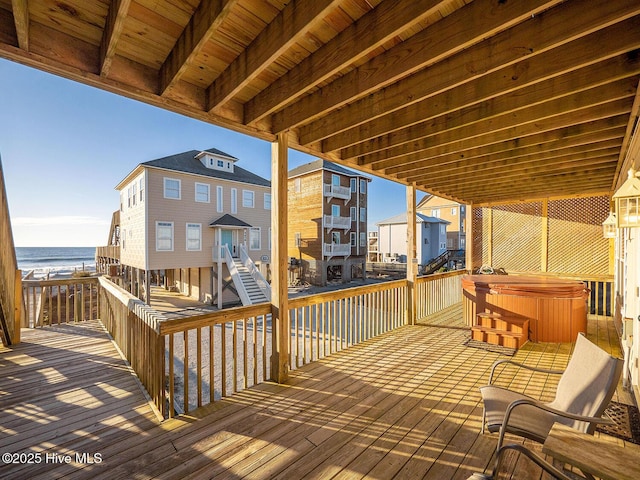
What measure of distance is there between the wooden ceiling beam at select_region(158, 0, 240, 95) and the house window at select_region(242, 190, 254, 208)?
46.5ft

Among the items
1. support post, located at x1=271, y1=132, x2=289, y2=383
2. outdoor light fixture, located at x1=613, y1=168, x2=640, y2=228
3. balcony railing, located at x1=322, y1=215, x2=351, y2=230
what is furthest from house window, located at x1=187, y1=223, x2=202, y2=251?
outdoor light fixture, located at x1=613, y1=168, x2=640, y2=228

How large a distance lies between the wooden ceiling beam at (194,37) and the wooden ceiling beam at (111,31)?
407mm

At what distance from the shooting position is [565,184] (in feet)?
21.6

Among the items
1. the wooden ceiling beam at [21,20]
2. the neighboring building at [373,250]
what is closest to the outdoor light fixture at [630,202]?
the wooden ceiling beam at [21,20]

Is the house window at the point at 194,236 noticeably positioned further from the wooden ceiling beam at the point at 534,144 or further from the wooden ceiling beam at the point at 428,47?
the wooden ceiling beam at the point at 428,47

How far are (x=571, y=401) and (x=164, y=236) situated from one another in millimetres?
14575

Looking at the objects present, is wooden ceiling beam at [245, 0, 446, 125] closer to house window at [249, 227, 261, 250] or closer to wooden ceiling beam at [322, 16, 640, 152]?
wooden ceiling beam at [322, 16, 640, 152]

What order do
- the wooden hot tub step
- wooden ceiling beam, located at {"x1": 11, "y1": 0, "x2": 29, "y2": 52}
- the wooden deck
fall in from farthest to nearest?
the wooden hot tub step < the wooden deck < wooden ceiling beam, located at {"x1": 11, "y1": 0, "x2": 29, "y2": 52}

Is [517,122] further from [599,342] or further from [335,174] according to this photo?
[335,174]

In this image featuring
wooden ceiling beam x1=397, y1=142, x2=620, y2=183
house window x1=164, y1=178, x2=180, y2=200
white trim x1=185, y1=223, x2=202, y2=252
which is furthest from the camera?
white trim x1=185, y1=223, x2=202, y2=252

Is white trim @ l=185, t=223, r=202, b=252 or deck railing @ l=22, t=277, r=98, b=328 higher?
white trim @ l=185, t=223, r=202, b=252

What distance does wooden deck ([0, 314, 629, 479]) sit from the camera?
7.11 ft

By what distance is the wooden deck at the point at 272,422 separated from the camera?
2.17 metres

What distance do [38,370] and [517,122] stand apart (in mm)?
6490
